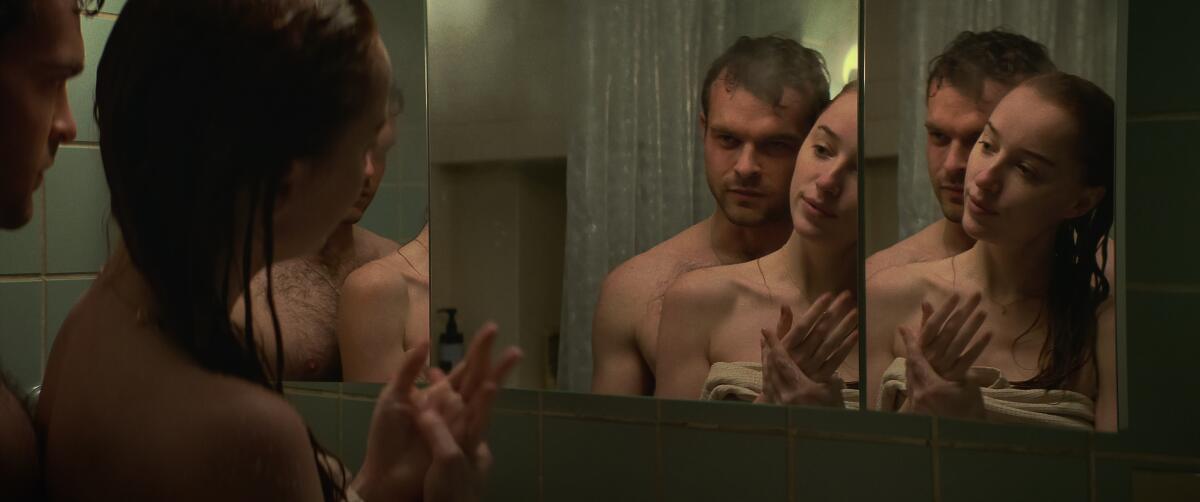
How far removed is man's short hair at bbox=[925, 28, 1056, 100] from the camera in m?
0.63

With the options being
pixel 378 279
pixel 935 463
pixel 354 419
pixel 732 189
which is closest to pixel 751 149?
pixel 732 189

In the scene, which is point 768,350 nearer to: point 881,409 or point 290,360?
point 881,409

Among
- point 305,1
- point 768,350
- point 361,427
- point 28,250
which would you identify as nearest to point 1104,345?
point 768,350

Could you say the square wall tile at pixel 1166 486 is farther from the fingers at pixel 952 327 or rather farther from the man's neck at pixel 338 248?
the man's neck at pixel 338 248

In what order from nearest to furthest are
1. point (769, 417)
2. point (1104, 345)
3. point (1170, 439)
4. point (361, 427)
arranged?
point (1104, 345)
point (1170, 439)
point (769, 417)
point (361, 427)

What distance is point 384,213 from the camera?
2.18ft

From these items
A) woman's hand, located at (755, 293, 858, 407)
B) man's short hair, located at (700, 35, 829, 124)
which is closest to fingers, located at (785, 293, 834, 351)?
woman's hand, located at (755, 293, 858, 407)

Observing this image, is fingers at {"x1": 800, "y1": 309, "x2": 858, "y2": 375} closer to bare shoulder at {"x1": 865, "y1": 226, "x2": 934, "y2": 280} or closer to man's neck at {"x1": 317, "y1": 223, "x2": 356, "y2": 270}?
bare shoulder at {"x1": 865, "y1": 226, "x2": 934, "y2": 280}

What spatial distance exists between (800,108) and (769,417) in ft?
1.64

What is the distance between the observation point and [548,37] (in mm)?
683

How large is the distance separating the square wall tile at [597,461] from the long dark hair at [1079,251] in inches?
22.3

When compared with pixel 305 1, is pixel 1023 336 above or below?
below

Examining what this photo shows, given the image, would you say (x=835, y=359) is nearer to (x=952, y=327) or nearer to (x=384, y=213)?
(x=952, y=327)

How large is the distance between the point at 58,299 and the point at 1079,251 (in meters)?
0.63
